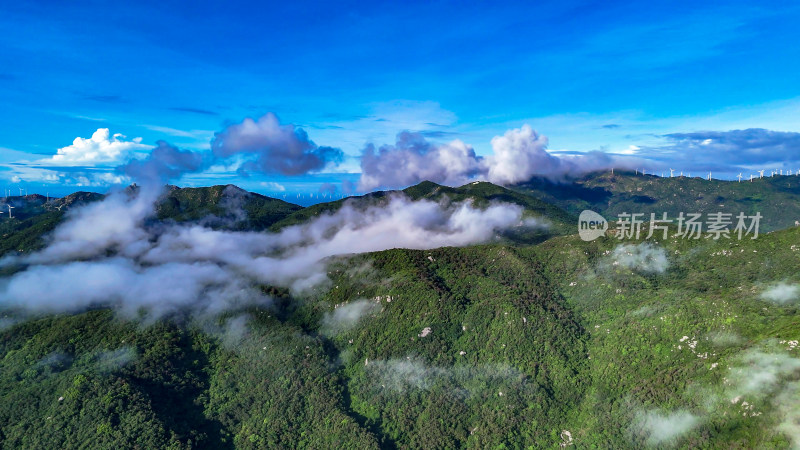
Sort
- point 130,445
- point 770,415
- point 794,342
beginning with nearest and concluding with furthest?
1. point 770,415
2. point 794,342
3. point 130,445

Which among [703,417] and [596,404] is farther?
[596,404]

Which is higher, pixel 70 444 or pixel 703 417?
pixel 703 417

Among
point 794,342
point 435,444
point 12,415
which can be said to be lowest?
point 435,444

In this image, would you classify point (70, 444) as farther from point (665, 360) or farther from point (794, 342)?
point (794, 342)

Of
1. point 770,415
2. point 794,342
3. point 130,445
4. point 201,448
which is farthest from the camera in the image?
point 201,448

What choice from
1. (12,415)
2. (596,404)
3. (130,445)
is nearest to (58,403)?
(12,415)

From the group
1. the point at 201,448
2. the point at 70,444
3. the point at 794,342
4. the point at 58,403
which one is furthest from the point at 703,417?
the point at 58,403

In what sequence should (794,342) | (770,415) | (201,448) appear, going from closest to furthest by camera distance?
1. (770,415)
2. (794,342)
3. (201,448)

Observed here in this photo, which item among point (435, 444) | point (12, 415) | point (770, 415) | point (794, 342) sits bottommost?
point (435, 444)

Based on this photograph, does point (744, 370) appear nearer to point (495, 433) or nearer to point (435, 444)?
point (495, 433)
